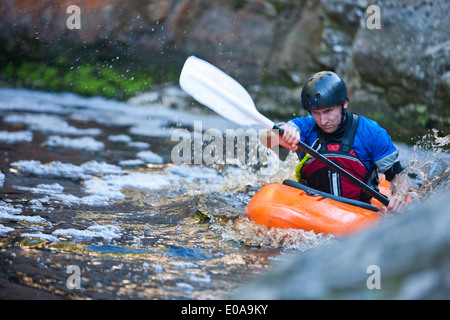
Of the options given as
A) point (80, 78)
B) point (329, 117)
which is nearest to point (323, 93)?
point (329, 117)

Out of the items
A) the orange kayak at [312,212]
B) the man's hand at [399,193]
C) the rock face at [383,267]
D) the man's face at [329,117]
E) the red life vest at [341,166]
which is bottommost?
the rock face at [383,267]

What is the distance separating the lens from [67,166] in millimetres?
5426

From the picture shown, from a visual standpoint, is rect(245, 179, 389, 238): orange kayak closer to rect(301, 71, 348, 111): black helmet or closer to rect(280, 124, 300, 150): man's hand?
rect(280, 124, 300, 150): man's hand

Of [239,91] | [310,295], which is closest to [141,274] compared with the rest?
[310,295]

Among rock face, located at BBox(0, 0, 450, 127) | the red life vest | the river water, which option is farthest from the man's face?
rock face, located at BBox(0, 0, 450, 127)

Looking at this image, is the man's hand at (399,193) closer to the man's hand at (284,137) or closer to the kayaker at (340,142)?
the kayaker at (340,142)

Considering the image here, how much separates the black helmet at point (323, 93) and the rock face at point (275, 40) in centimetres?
390

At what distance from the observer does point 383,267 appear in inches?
59.9

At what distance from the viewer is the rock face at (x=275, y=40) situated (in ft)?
23.6

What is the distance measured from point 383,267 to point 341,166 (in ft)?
7.27

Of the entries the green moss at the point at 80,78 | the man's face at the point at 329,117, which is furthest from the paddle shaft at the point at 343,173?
the green moss at the point at 80,78

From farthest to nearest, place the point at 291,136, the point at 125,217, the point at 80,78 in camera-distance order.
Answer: the point at 80,78, the point at 125,217, the point at 291,136

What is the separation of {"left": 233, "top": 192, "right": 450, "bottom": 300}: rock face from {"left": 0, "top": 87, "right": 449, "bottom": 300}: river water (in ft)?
3.08

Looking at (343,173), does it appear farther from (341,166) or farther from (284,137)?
(284,137)
